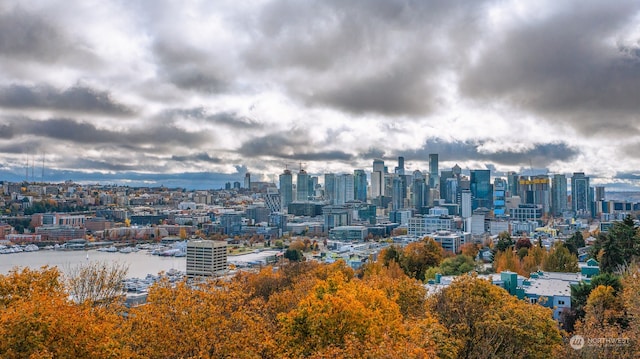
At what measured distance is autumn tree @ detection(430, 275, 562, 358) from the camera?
496 cm

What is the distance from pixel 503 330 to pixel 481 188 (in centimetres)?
5737

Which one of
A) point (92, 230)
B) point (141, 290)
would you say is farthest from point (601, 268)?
point (92, 230)

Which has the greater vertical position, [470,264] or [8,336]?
[8,336]

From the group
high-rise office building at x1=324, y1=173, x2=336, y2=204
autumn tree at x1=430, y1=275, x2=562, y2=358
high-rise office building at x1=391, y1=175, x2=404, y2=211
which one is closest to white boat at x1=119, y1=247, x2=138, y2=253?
autumn tree at x1=430, y1=275, x2=562, y2=358

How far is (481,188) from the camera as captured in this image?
59.7 meters

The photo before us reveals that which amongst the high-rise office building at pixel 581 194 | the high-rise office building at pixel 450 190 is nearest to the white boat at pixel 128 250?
the high-rise office building at pixel 450 190

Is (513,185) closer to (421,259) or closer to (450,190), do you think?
(450,190)

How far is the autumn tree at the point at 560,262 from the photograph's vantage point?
13.6 m

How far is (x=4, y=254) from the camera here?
2931cm

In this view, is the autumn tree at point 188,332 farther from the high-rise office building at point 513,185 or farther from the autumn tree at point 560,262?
the high-rise office building at point 513,185

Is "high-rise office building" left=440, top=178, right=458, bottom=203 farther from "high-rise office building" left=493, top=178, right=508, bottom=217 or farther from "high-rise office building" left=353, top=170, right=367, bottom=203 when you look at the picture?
"high-rise office building" left=353, top=170, right=367, bottom=203

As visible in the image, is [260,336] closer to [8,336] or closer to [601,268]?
[8,336]

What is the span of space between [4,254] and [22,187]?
28.3 m

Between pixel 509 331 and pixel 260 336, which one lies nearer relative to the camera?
pixel 260 336
